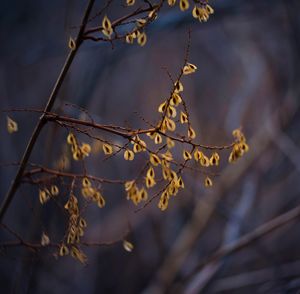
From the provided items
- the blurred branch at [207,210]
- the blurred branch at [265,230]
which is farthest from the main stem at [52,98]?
the blurred branch at [207,210]

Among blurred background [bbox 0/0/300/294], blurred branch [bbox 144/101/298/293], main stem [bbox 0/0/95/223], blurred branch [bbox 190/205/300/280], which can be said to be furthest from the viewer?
blurred background [bbox 0/0/300/294]

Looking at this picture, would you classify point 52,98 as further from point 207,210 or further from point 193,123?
point 193,123

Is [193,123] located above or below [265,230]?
above

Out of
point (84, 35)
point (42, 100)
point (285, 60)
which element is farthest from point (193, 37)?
point (84, 35)

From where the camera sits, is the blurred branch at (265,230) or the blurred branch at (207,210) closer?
the blurred branch at (265,230)

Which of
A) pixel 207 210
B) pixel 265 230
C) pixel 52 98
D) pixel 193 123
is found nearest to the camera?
pixel 52 98

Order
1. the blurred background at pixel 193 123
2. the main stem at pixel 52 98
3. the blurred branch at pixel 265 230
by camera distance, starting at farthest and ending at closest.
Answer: the blurred background at pixel 193 123, the blurred branch at pixel 265 230, the main stem at pixel 52 98

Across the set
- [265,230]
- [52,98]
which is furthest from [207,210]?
[52,98]

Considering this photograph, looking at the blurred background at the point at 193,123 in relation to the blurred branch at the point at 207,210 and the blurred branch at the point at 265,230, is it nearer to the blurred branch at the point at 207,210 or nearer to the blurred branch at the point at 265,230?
the blurred branch at the point at 207,210

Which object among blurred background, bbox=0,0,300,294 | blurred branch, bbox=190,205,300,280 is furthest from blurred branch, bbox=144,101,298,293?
blurred branch, bbox=190,205,300,280

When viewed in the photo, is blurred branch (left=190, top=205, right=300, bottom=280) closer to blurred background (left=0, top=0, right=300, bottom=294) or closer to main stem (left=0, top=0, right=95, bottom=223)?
blurred background (left=0, top=0, right=300, bottom=294)
